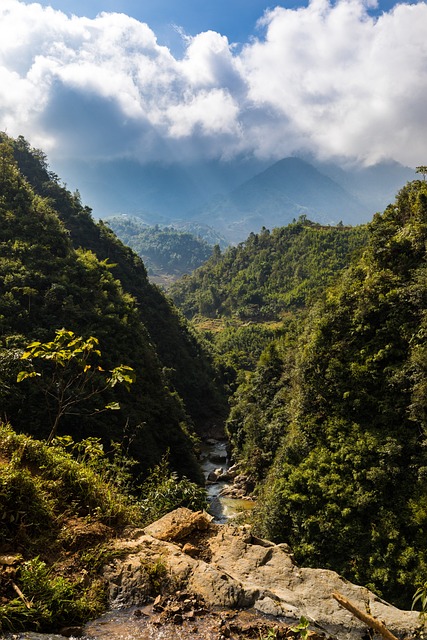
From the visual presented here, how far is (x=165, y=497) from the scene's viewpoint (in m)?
7.68

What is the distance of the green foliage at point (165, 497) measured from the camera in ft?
24.0

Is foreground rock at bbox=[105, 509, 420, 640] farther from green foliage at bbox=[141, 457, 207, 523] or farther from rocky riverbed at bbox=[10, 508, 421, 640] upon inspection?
green foliage at bbox=[141, 457, 207, 523]

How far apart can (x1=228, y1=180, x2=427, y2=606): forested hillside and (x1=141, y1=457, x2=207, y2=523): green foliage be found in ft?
47.3

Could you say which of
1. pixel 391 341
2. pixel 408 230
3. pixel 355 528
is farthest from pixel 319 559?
pixel 408 230

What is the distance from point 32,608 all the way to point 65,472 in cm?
215

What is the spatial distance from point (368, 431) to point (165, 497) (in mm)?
17582

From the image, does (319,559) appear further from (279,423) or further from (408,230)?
(408,230)

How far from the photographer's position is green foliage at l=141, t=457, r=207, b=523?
24.0ft

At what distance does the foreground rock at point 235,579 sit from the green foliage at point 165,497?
1.18 meters

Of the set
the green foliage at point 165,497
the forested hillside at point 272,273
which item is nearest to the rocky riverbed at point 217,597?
the green foliage at point 165,497

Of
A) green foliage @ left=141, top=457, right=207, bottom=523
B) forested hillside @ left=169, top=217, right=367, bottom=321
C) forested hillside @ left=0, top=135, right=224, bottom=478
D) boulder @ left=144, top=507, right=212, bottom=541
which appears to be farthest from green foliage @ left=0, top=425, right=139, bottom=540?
forested hillside @ left=169, top=217, right=367, bottom=321

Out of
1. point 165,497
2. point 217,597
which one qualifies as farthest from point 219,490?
point 217,597

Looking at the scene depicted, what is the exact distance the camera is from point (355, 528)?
764 inches

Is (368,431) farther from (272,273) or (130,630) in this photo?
(272,273)
